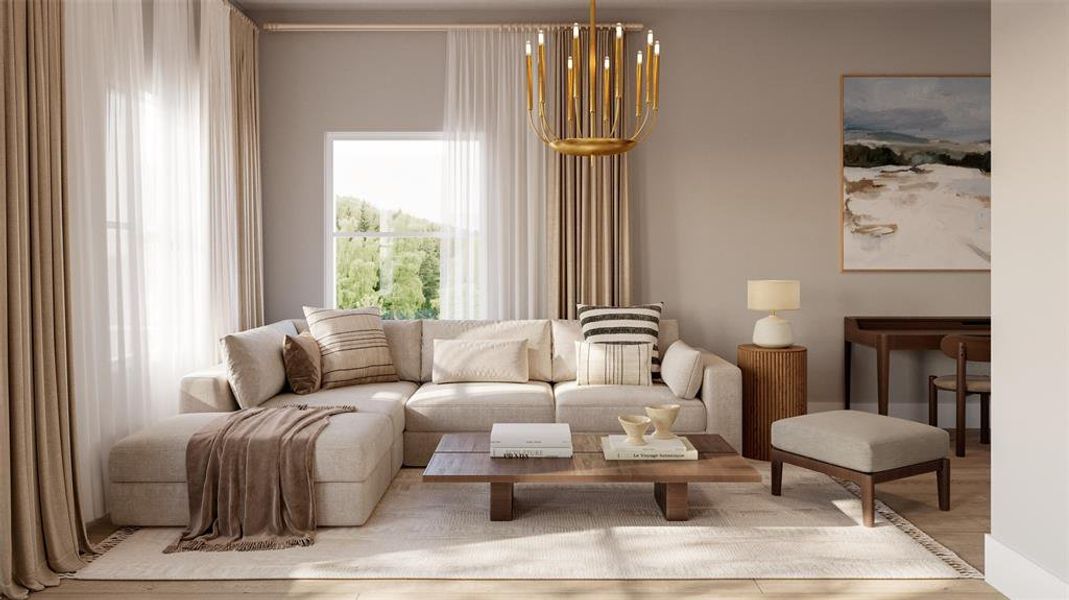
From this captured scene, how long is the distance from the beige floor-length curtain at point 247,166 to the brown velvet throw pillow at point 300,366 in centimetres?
74

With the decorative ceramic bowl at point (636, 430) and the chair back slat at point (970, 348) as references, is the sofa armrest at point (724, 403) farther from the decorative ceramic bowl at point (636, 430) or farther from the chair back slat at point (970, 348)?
the chair back slat at point (970, 348)

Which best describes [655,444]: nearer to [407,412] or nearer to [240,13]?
[407,412]

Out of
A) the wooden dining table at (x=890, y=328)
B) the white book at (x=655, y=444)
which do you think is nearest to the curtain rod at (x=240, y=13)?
the white book at (x=655, y=444)

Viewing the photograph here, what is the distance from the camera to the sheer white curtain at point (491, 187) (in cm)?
578

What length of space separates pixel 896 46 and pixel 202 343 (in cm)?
476

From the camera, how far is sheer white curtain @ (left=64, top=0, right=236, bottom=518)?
143 inches

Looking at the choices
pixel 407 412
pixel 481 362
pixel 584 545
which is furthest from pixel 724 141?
pixel 584 545

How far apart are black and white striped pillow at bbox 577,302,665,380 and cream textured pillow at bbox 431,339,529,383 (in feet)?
1.40

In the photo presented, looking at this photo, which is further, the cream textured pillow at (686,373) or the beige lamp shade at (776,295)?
the beige lamp shade at (776,295)

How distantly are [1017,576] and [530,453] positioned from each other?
1.88 metres

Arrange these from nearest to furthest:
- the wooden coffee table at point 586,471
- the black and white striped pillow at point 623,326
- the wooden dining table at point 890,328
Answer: the wooden coffee table at point 586,471 → the black and white striped pillow at point 623,326 → the wooden dining table at point 890,328

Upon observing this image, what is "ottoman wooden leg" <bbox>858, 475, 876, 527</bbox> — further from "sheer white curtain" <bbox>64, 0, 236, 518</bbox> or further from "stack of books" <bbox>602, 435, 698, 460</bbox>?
"sheer white curtain" <bbox>64, 0, 236, 518</bbox>

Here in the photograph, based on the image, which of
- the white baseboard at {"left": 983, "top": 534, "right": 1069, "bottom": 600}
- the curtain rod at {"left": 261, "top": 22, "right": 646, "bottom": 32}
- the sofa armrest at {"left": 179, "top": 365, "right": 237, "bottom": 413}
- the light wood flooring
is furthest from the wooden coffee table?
the curtain rod at {"left": 261, "top": 22, "right": 646, "bottom": 32}

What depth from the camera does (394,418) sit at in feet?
14.8
